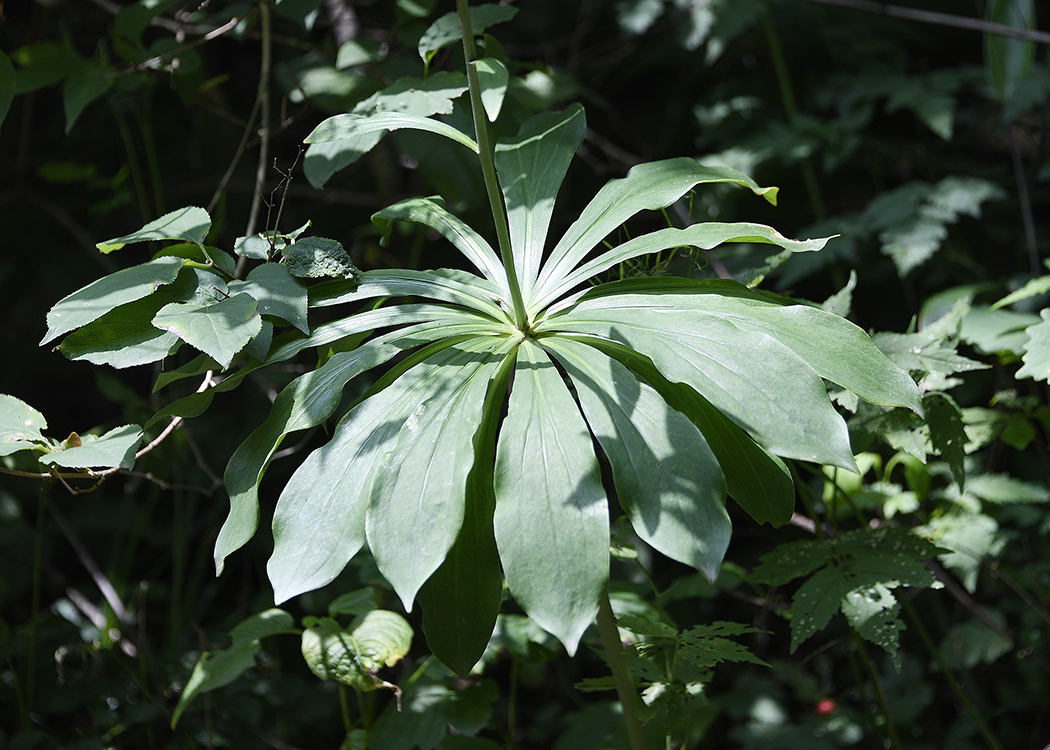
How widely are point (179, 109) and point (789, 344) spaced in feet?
7.86

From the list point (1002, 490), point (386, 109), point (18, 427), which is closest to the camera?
point (18, 427)

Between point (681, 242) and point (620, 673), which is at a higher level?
point (681, 242)

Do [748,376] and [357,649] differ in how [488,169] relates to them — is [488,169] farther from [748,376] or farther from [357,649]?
[357,649]

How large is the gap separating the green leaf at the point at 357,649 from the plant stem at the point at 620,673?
32 cm

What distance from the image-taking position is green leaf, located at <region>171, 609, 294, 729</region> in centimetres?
115

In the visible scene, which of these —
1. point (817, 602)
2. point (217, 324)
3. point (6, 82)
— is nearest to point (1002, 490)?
point (817, 602)

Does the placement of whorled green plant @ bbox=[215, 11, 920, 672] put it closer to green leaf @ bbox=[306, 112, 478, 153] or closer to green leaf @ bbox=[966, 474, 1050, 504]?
green leaf @ bbox=[306, 112, 478, 153]

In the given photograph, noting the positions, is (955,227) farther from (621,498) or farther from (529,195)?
(621,498)

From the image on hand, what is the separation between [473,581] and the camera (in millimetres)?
891

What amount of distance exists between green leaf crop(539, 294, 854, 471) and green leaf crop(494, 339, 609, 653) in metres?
0.12

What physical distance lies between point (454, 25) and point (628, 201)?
0.54 metres

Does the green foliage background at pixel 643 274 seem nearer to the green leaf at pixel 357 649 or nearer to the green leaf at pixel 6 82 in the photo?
the green leaf at pixel 6 82

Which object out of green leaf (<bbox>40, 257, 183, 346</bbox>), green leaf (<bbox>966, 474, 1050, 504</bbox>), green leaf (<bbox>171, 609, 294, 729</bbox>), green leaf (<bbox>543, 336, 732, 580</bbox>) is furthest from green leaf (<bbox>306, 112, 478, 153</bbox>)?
green leaf (<bbox>966, 474, 1050, 504</bbox>)

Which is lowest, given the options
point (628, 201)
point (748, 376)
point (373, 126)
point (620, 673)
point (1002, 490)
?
point (1002, 490)
